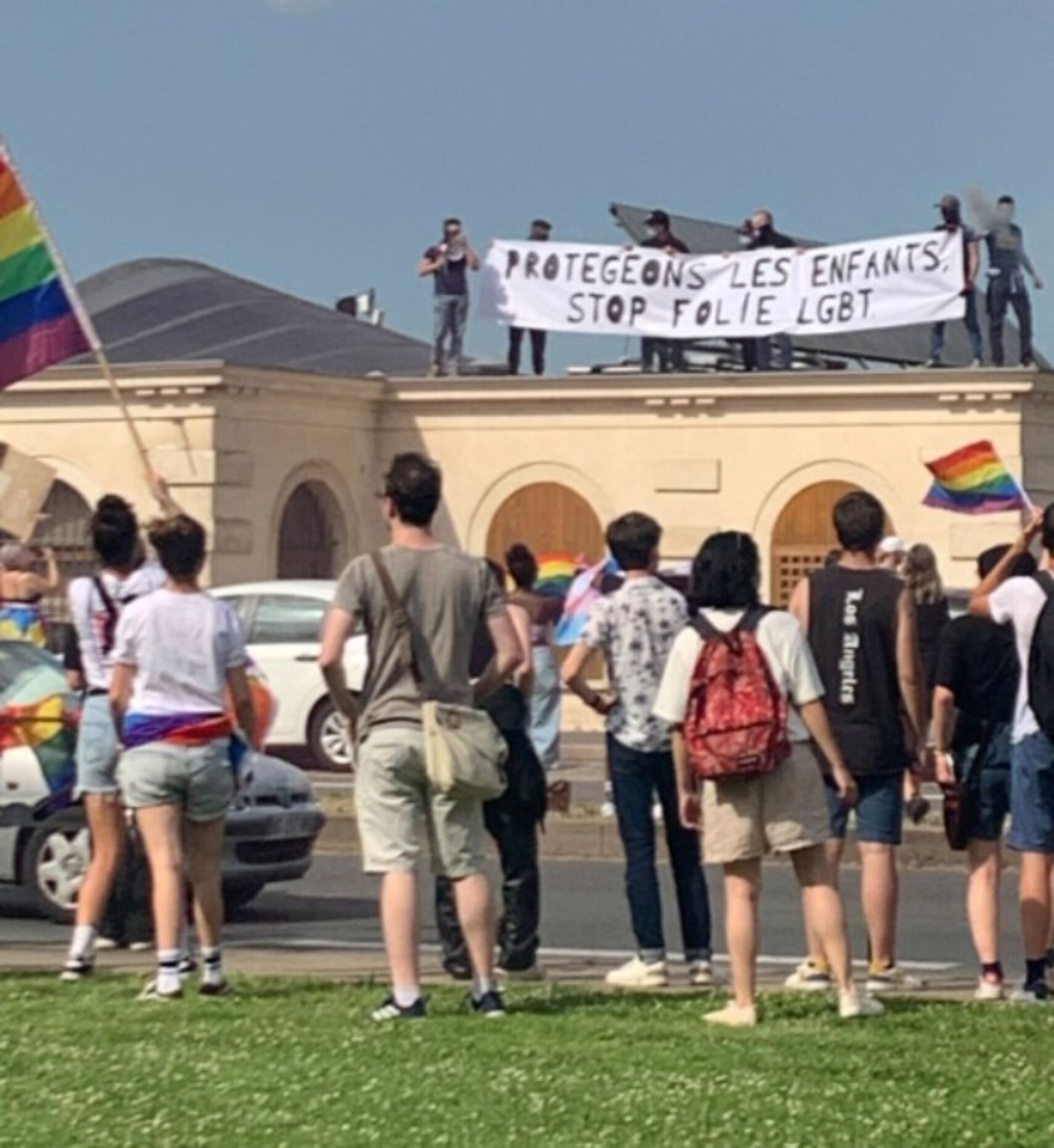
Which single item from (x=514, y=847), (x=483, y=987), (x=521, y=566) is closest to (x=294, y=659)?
(x=521, y=566)

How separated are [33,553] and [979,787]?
340 inches

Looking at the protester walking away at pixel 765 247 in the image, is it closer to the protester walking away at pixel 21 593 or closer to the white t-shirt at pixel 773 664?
the protester walking away at pixel 21 593

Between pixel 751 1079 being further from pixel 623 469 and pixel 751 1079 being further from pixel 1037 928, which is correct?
pixel 623 469

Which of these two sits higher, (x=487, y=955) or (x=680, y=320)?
(x=680, y=320)

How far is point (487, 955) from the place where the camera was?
399 inches

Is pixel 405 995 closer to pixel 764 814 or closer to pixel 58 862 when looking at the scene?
pixel 764 814

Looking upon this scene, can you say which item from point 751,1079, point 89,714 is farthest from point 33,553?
point 751,1079

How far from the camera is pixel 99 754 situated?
11648 millimetres

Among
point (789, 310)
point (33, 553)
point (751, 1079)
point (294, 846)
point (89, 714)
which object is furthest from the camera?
point (789, 310)

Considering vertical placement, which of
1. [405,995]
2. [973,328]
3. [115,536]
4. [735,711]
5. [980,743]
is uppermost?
[973,328]


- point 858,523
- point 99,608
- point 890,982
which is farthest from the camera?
point 99,608

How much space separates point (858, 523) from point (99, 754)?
3.00 meters

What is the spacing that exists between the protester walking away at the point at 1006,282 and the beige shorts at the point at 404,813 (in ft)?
74.6

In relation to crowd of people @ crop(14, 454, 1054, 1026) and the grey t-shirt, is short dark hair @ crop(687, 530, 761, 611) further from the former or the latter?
the grey t-shirt
